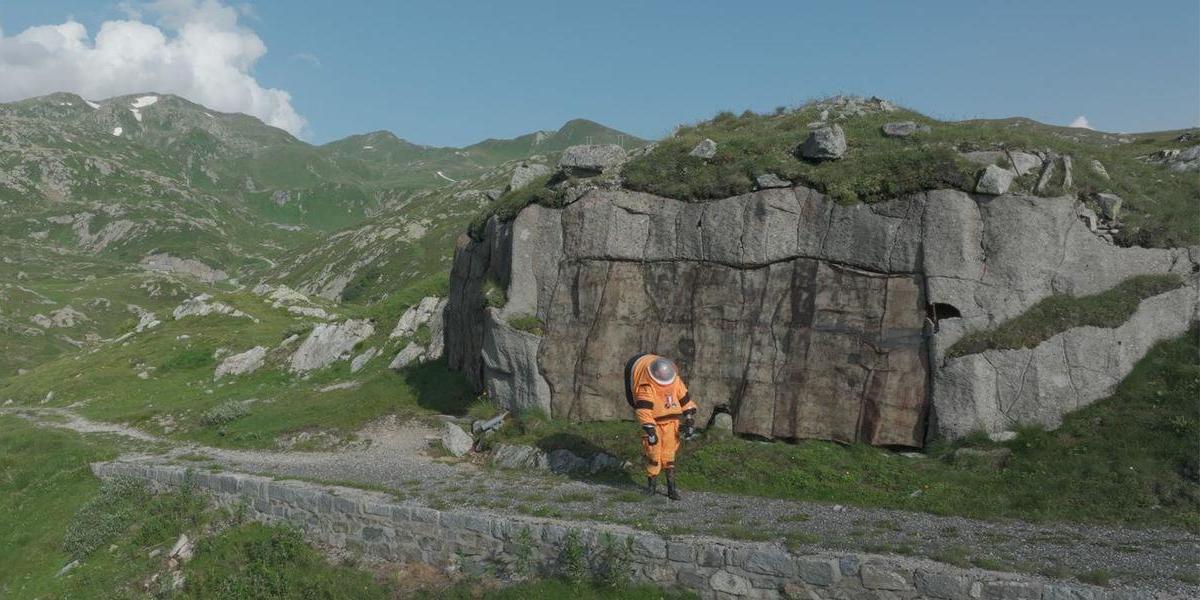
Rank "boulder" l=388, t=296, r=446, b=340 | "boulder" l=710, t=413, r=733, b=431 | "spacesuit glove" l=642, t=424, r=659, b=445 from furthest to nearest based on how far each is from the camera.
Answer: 1. "boulder" l=388, t=296, r=446, b=340
2. "boulder" l=710, t=413, r=733, b=431
3. "spacesuit glove" l=642, t=424, r=659, b=445

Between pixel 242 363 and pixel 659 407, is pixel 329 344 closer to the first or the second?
pixel 242 363

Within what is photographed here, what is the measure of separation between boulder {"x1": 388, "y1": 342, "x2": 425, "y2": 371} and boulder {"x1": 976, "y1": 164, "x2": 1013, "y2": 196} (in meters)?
27.9

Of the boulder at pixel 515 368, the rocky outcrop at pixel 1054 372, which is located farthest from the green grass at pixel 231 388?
the rocky outcrop at pixel 1054 372

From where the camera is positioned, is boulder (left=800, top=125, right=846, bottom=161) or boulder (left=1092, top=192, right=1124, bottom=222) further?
boulder (left=800, top=125, right=846, bottom=161)

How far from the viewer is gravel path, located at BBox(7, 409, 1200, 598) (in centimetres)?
1152

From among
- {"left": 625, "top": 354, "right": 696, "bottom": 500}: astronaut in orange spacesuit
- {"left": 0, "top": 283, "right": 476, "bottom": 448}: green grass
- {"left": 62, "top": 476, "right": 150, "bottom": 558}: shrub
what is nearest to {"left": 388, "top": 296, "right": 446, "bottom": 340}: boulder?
{"left": 0, "top": 283, "right": 476, "bottom": 448}: green grass

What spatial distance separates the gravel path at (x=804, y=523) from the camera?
11523mm

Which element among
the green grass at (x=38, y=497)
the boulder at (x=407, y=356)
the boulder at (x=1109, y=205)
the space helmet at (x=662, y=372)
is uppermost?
the boulder at (x=1109, y=205)

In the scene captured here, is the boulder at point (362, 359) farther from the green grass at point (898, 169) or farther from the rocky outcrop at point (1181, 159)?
the rocky outcrop at point (1181, 159)

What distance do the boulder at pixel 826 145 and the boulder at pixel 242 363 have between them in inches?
1607

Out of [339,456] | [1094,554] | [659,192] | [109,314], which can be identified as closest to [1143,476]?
[1094,554]

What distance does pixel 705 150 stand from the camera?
2358 cm

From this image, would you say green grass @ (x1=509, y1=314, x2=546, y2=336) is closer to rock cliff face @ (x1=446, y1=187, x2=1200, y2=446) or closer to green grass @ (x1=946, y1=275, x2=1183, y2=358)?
rock cliff face @ (x1=446, y1=187, x2=1200, y2=446)

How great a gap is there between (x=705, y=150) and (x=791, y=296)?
652cm
